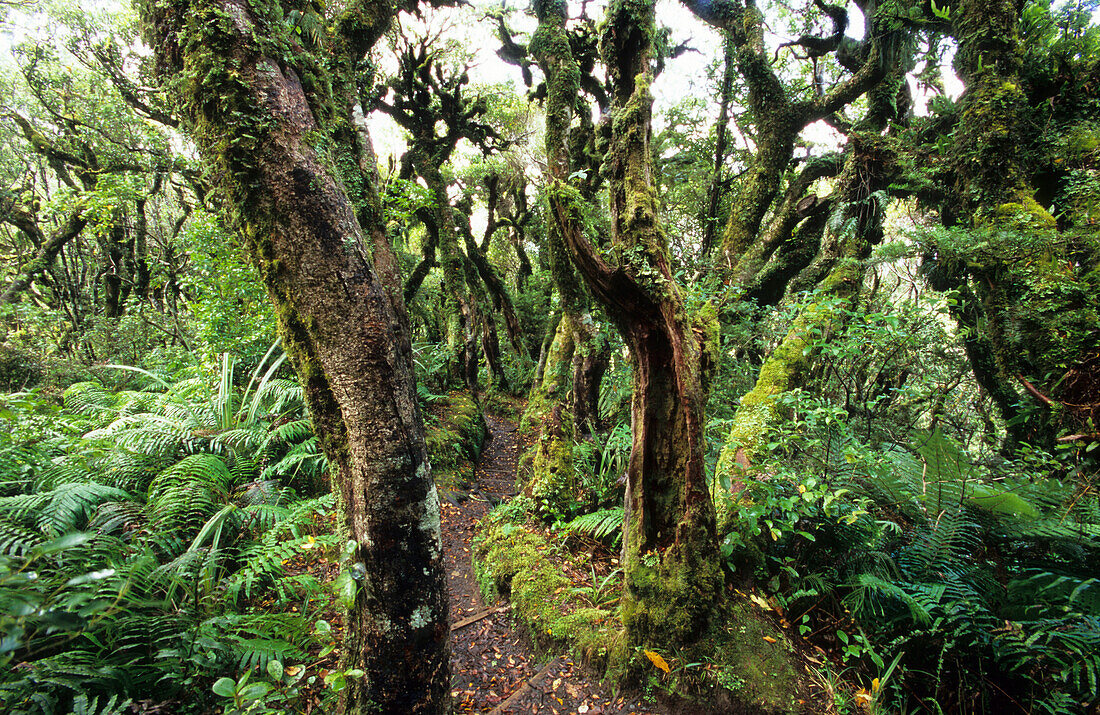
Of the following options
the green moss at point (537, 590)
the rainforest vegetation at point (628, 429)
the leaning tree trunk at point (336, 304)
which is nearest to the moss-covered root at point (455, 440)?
the rainforest vegetation at point (628, 429)

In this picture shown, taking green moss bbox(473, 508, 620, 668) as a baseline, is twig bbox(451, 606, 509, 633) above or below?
below

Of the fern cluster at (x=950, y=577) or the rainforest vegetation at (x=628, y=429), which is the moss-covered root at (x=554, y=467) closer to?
the rainforest vegetation at (x=628, y=429)

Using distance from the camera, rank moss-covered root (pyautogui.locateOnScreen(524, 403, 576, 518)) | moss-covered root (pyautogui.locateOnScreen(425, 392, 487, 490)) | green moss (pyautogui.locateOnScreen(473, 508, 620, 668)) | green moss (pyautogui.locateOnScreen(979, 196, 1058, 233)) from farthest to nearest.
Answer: moss-covered root (pyautogui.locateOnScreen(425, 392, 487, 490)), moss-covered root (pyautogui.locateOnScreen(524, 403, 576, 518)), green moss (pyautogui.locateOnScreen(979, 196, 1058, 233)), green moss (pyautogui.locateOnScreen(473, 508, 620, 668))

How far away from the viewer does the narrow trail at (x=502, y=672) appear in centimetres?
292

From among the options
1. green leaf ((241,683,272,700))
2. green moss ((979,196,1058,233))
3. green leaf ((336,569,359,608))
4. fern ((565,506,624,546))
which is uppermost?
green moss ((979,196,1058,233))

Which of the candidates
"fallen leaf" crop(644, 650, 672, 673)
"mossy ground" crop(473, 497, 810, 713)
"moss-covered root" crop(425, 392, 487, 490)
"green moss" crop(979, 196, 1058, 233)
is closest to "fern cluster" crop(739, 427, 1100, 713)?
"mossy ground" crop(473, 497, 810, 713)

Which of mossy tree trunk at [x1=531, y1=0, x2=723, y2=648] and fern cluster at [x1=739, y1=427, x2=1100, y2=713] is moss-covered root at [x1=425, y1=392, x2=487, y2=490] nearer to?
mossy tree trunk at [x1=531, y1=0, x2=723, y2=648]

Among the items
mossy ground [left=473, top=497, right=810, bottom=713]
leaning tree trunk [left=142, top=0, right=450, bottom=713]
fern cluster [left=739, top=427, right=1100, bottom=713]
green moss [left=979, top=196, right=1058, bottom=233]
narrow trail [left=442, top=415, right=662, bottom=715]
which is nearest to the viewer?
leaning tree trunk [left=142, top=0, right=450, bottom=713]

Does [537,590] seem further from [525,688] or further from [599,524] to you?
[599,524]

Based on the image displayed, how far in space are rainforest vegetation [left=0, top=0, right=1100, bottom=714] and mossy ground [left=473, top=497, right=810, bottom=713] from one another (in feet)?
0.08

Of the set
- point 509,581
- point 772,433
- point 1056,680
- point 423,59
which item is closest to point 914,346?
point 772,433

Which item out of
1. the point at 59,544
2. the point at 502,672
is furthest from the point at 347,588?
the point at 502,672

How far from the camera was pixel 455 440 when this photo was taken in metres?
7.44

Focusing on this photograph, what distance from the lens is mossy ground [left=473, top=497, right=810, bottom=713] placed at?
2680mm
